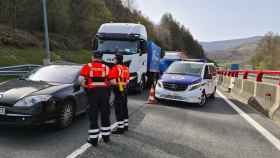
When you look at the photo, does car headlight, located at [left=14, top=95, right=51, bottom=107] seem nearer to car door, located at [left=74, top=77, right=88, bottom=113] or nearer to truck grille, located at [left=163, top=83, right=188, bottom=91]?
car door, located at [left=74, top=77, right=88, bottom=113]

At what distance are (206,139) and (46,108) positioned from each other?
331cm

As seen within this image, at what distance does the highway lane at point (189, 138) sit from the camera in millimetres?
5206

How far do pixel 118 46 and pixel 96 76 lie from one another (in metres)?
7.93

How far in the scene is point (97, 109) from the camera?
557 cm

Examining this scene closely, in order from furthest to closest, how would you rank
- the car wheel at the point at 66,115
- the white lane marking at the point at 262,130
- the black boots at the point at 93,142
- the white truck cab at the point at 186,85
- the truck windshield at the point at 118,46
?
the truck windshield at the point at 118,46
the white truck cab at the point at 186,85
the car wheel at the point at 66,115
the white lane marking at the point at 262,130
the black boots at the point at 93,142

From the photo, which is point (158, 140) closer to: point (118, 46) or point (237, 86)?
point (118, 46)

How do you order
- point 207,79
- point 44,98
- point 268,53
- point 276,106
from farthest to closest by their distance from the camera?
point 268,53
point 207,79
point 276,106
point 44,98

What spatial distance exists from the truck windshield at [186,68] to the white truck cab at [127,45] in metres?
1.78

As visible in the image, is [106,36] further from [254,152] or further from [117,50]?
[254,152]

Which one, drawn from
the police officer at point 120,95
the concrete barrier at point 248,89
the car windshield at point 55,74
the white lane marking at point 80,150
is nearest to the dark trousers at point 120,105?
the police officer at point 120,95

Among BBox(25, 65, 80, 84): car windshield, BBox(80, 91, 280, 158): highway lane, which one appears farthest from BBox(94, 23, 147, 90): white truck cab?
A: BBox(25, 65, 80, 84): car windshield

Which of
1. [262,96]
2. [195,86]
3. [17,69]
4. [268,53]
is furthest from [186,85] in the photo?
[268,53]

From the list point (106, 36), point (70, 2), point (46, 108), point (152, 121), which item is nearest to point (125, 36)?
point (106, 36)

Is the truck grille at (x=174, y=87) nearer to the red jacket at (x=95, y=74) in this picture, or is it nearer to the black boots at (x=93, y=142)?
the red jacket at (x=95, y=74)
